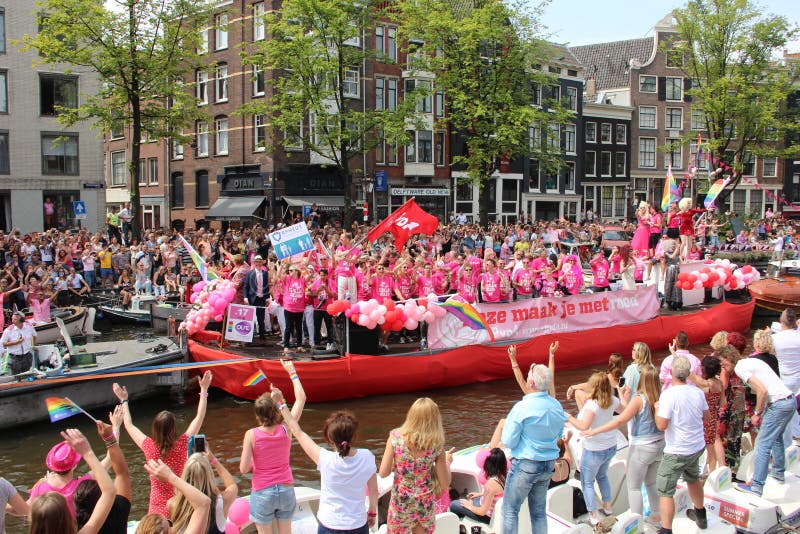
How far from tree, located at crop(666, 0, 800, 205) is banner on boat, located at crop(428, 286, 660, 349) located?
24.9 meters

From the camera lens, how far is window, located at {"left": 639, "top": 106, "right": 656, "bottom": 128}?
174ft

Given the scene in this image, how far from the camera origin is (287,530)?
19.4ft

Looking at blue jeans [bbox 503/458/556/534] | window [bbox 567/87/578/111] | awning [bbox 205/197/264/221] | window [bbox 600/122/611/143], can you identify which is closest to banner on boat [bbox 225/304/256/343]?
blue jeans [bbox 503/458/556/534]

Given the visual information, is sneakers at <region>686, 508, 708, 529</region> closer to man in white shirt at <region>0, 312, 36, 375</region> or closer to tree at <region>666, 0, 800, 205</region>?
man in white shirt at <region>0, 312, 36, 375</region>

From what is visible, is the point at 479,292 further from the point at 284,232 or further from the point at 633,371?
the point at 633,371

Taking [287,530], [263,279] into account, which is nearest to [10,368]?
[263,279]

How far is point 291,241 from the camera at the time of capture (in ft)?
44.0

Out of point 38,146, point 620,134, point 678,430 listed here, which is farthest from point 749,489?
point 620,134

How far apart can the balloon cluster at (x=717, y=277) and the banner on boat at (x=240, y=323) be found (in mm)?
10962

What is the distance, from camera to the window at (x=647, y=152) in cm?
5350

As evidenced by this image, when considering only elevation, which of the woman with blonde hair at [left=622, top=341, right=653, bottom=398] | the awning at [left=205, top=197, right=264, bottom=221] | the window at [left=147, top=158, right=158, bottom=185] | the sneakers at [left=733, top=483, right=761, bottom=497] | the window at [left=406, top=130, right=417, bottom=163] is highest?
the window at [left=406, top=130, right=417, bottom=163]

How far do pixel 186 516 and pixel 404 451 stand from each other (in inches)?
61.9

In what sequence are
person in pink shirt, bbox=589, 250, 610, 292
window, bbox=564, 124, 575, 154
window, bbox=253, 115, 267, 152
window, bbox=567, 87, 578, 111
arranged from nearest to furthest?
1. person in pink shirt, bbox=589, 250, 610, 292
2. window, bbox=253, 115, 267, 152
3. window, bbox=567, 87, 578, 111
4. window, bbox=564, 124, 575, 154

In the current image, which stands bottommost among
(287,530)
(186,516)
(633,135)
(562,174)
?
(287,530)
